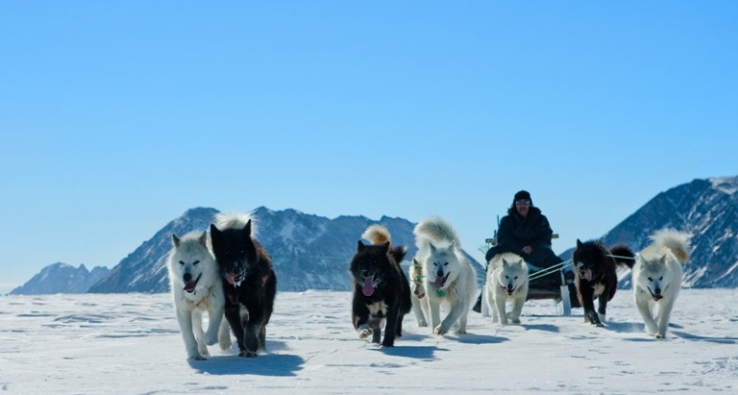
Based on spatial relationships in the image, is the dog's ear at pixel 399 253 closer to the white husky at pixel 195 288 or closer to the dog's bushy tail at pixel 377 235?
the dog's bushy tail at pixel 377 235

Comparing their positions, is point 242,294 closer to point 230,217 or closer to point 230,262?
point 230,262

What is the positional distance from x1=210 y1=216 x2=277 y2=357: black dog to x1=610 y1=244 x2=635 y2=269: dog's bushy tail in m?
5.48

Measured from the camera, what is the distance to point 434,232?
1060 centimetres

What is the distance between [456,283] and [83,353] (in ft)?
11.6

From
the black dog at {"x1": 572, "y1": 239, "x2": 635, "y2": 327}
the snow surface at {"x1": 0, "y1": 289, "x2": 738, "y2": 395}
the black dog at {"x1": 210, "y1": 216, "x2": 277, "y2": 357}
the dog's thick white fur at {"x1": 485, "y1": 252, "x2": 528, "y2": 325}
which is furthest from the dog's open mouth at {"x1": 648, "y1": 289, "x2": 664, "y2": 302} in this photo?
the black dog at {"x1": 210, "y1": 216, "x2": 277, "y2": 357}

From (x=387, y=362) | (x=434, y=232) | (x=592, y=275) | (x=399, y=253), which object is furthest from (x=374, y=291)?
(x=592, y=275)

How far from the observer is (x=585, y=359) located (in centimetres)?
715

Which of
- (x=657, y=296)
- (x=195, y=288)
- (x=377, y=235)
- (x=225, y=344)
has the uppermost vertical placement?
(x=377, y=235)

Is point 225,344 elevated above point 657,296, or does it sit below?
below

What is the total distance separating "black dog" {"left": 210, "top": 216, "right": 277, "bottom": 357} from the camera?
7.29m

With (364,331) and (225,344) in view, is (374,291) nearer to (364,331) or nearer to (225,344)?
(364,331)

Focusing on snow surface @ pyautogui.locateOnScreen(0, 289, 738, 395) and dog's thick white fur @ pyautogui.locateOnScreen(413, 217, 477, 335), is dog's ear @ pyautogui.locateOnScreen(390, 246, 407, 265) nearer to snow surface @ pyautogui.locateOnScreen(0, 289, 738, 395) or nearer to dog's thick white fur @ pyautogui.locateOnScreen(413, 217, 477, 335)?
dog's thick white fur @ pyautogui.locateOnScreen(413, 217, 477, 335)

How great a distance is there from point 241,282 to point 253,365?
0.77 metres

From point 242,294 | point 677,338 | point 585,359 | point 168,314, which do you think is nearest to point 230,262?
point 242,294
